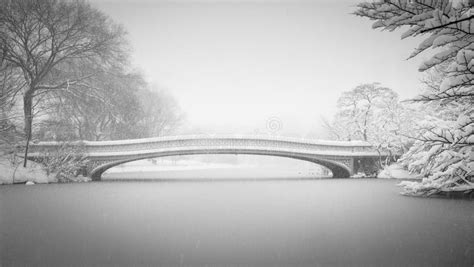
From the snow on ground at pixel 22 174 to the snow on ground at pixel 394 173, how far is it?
44.8 ft

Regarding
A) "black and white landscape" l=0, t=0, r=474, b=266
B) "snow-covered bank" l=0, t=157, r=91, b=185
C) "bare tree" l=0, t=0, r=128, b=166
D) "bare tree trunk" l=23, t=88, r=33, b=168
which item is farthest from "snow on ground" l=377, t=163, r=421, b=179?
"bare tree trunk" l=23, t=88, r=33, b=168

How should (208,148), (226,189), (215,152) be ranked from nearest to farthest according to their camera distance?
Result: (226,189), (208,148), (215,152)

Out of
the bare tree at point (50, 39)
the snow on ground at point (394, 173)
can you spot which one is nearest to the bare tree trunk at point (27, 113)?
the bare tree at point (50, 39)

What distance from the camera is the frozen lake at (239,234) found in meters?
2.48

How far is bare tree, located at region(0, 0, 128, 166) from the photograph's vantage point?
9.93m

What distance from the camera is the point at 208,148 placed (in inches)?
499

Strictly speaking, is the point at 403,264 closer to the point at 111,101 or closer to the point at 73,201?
the point at 73,201

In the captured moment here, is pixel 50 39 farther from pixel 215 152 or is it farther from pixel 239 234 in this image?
pixel 239 234

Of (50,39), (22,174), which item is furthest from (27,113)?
(50,39)

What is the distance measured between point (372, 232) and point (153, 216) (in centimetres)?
306

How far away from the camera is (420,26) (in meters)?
1.49

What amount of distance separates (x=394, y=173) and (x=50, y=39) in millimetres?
15399

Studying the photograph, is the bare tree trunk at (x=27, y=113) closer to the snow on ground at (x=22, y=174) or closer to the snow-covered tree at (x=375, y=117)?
the snow on ground at (x=22, y=174)

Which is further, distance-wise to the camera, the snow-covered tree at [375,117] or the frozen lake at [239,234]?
the snow-covered tree at [375,117]
